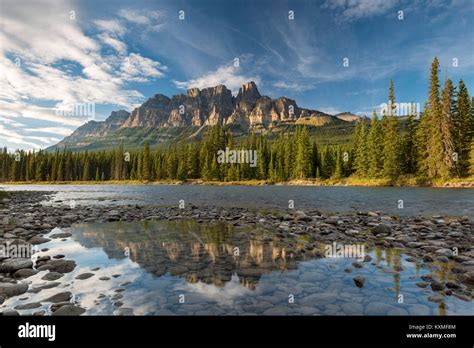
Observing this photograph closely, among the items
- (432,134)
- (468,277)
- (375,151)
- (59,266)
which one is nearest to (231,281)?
(59,266)

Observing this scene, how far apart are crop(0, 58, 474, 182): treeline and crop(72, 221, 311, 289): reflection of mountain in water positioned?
5437 centimetres

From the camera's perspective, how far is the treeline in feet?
175

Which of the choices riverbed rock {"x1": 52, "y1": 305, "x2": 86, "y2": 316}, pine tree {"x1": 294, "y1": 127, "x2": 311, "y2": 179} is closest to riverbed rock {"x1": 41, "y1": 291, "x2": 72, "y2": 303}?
riverbed rock {"x1": 52, "y1": 305, "x2": 86, "y2": 316}

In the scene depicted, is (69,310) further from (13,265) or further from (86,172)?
(86,172)

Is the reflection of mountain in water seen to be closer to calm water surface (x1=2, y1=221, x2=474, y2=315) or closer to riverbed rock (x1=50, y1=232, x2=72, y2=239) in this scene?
calm water surface (x1=2, y1=221, x2=474, y2=315)

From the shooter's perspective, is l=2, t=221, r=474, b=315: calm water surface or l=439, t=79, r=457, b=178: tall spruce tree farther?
l=439, t=79, r=457, b=178: tall spruce tree

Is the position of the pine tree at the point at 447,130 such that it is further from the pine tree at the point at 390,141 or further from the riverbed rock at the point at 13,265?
the riverbed rock at the point at 13,265

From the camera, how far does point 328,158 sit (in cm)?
9112

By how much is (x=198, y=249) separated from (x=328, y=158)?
3459 inches

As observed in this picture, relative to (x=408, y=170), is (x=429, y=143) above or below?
above

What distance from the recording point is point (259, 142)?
11425 cm

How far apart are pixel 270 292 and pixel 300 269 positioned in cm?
201
